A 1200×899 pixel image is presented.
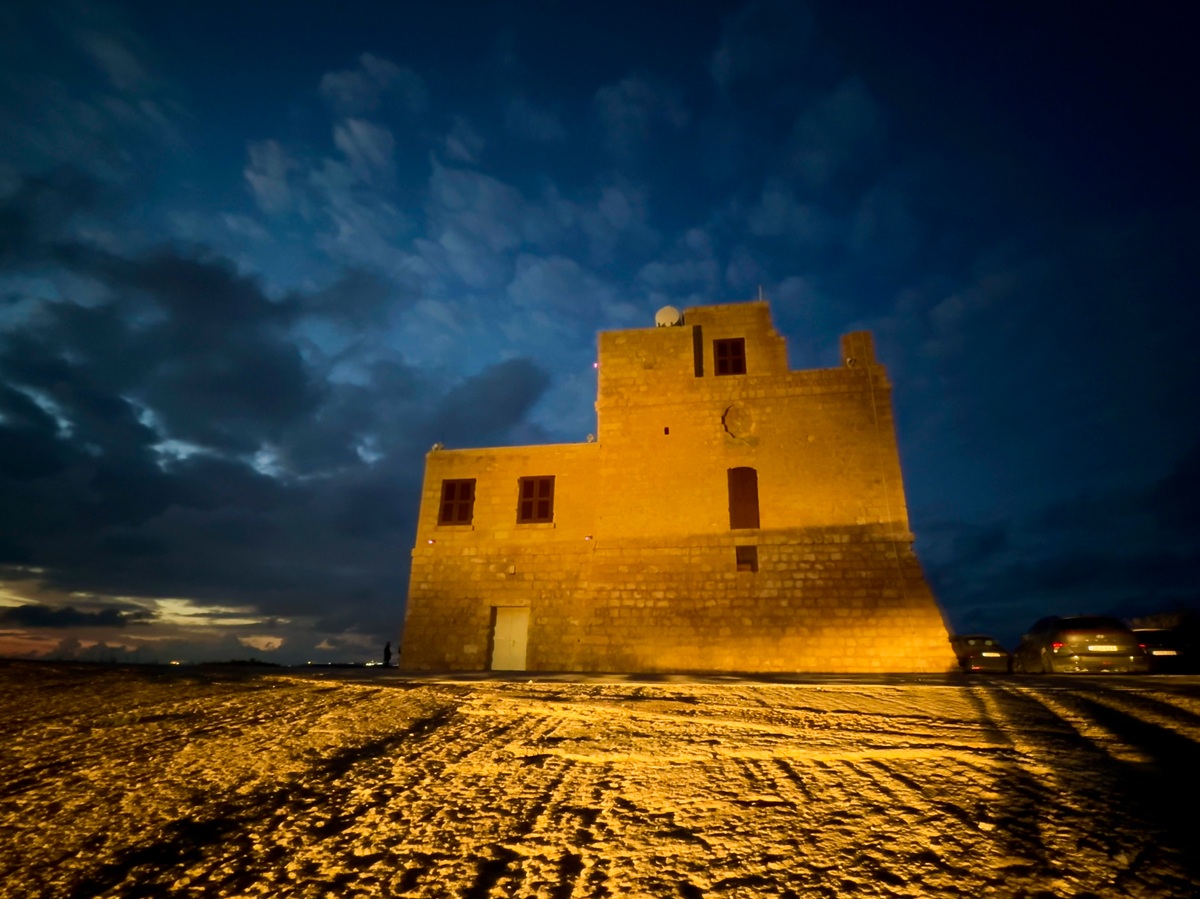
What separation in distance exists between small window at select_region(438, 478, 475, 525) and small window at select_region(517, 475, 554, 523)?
137cm

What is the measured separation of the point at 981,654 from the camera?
15.4 metres

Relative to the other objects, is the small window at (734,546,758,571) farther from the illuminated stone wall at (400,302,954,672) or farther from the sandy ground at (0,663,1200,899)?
the sandy ground at (0,663,1200,899)

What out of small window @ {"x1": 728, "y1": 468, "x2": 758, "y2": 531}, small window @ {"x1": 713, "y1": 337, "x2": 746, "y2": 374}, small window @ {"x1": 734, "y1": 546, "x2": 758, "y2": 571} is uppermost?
small window @ {"x1": 713, "y1": 337, "x2": 746, "y2": 374}

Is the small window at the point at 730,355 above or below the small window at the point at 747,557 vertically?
above

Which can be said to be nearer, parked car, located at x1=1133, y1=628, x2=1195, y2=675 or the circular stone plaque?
parked car, located at x1=1133, y1=628, x2=1195, y2=675

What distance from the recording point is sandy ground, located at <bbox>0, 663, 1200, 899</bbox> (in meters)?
2.10

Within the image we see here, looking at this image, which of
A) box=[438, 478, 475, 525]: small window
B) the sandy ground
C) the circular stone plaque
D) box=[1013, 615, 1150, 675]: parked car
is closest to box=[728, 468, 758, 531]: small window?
the circular stone plaque

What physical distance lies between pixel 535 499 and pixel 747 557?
18.6 feet

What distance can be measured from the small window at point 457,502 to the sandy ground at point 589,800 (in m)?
10.9

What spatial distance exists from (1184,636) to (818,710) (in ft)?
52.0

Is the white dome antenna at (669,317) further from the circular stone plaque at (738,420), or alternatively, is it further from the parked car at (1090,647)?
the parked car at (1090,647)

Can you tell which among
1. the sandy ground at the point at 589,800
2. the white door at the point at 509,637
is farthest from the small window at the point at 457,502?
the sandy ground at the point at 589,800

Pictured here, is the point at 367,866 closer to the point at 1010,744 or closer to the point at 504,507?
the point at 1010,744

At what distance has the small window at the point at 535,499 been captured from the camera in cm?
1509
